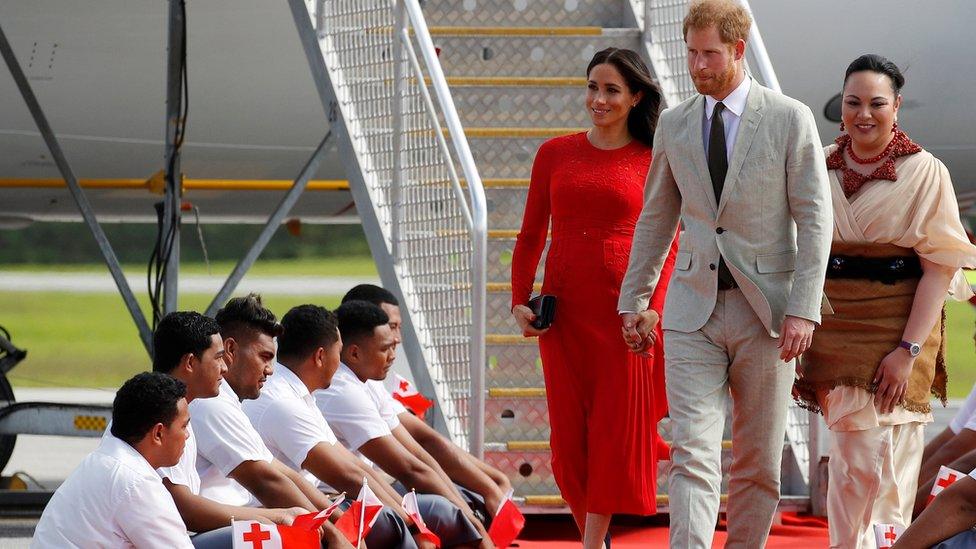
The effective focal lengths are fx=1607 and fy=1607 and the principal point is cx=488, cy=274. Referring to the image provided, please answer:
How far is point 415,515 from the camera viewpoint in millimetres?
5168

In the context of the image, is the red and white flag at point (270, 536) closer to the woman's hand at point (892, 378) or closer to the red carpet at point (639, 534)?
the woman's hand at point (892, 378)

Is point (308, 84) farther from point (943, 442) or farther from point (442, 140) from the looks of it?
point (943, 442)

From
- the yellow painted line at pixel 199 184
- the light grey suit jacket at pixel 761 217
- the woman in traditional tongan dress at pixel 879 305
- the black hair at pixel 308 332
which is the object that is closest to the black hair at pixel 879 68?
the woman in traditional tongan dress at pixel 879 305

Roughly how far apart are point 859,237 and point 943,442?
1.83m

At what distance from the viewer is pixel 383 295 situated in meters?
6.07

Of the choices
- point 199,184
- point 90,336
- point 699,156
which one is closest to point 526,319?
point 699,156

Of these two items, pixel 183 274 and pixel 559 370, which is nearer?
pixel 559 370

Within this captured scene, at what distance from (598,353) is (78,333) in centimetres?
2436

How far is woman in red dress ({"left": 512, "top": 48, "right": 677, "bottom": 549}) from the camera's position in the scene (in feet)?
15.9

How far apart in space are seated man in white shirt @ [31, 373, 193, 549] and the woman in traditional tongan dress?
2006mm

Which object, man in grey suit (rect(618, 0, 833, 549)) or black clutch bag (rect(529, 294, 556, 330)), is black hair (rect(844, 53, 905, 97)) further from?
black clutch bag (rect(529, 294, 556, 330))

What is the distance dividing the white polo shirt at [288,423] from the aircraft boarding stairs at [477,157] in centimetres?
101

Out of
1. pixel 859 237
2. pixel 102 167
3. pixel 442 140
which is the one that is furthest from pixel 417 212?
pixel 102 167

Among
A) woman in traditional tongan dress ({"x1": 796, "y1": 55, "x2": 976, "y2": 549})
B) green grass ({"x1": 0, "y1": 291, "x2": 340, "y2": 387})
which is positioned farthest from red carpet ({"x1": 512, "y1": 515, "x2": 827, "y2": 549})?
green grass ({"x1": 0, "y1": 291, "x2": 340, "y2": 387})
